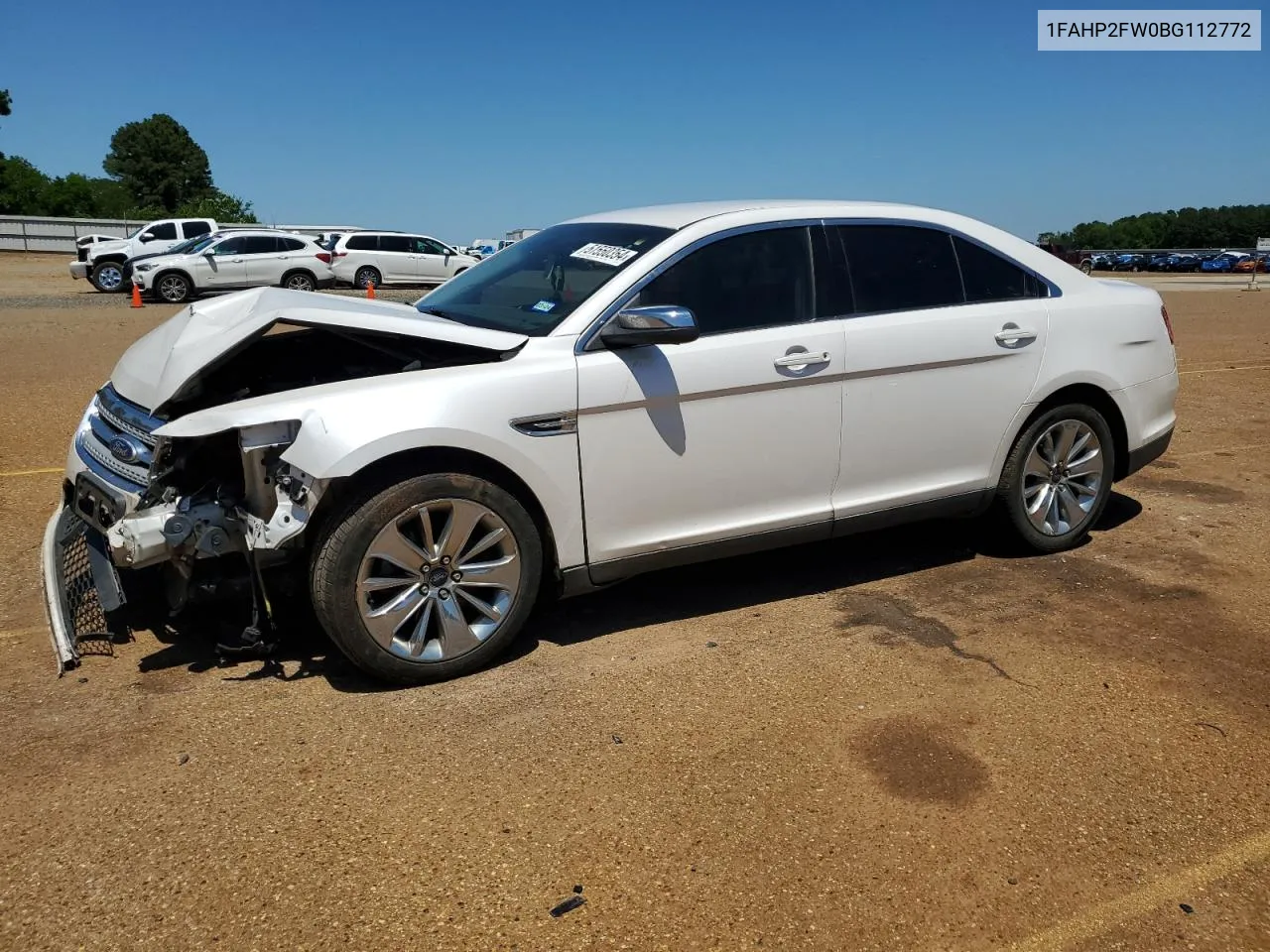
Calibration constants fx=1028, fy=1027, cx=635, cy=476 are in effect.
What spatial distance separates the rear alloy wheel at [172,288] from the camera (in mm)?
23766

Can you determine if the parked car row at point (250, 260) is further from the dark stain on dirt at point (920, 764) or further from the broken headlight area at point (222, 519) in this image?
the dark stain on dirt at point (920, 764)

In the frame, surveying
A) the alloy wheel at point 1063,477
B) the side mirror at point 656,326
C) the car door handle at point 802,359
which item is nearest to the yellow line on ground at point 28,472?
the side mirror at point 656,326

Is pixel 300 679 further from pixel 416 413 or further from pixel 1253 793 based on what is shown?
pixel 1253 793

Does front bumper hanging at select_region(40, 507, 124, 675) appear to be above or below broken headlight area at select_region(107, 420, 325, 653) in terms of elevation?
below

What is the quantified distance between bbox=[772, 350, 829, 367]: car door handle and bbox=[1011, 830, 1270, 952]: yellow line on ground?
2.28 m

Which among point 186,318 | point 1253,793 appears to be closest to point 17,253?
point 186,318

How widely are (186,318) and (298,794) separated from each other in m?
2.28

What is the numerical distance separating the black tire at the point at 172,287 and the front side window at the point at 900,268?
2243 centimetres

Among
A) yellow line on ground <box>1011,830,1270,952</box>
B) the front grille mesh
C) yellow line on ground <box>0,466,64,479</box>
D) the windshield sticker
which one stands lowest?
yellow line on ground <box>1011,830,1270,952</box>

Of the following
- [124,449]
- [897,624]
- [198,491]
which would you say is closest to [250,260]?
[124,449]

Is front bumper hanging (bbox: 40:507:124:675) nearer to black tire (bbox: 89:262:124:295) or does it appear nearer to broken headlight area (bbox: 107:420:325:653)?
broken headlight area (bbox: 107:420:325:653)

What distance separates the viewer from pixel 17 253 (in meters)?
47.4

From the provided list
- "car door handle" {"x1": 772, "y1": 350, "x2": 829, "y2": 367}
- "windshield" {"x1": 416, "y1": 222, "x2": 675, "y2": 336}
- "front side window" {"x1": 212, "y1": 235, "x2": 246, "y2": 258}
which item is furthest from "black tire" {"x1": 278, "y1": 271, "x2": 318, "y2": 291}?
"car door handle" {"x1": 772, "y1": 350, "x2": 829, "y2": 367}

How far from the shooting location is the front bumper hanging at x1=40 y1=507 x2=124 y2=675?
3875mm
